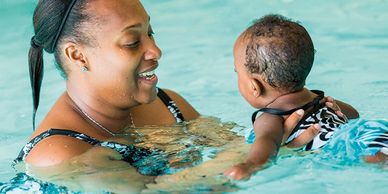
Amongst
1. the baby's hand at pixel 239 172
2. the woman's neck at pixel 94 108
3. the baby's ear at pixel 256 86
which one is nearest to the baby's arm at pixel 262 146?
the baby's hand at pixel 239 172

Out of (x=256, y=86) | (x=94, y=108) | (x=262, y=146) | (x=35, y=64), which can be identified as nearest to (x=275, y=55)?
(x=256, y=86)

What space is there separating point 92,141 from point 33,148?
265 millimetres

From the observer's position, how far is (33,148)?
3670 mm

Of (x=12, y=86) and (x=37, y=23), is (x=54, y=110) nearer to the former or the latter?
(x=37, y=23)

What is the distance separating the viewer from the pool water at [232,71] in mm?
3779

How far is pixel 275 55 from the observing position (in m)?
3.72

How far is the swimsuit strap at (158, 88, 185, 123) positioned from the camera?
427 cm

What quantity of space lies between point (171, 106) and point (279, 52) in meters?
0.80

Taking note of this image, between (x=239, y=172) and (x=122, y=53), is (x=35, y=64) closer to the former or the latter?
(x=122, y=53)

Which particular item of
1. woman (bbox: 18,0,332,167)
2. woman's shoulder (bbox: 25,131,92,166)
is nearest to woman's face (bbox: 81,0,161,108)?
woman (bbox: 18,0,332,167)

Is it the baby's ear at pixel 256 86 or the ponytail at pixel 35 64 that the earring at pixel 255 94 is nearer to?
the baby's ear at pixel 256 86

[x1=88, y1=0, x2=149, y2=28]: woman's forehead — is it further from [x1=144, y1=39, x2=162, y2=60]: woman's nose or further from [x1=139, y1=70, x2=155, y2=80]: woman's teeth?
[x1=139, y1=70, x2=155, y2=80]: woman's teeth

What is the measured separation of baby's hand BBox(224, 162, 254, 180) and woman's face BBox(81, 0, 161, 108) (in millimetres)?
704

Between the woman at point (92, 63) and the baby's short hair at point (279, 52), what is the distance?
0.19m
